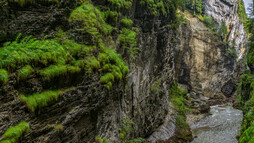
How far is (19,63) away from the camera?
18.3 feet

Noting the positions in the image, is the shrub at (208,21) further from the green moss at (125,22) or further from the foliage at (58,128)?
the foliage at (58,128)

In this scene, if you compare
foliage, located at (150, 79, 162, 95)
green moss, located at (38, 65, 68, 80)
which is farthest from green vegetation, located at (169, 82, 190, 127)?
green moss, located at (38, 65, 68, 80)

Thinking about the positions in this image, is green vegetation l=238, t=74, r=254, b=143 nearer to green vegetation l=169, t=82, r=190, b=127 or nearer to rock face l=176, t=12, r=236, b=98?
green vegetation l=169, t=82, r=190, b=127

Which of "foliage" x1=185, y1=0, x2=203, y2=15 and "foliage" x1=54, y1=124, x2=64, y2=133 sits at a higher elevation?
"foliage" x1=185, y1=0, x2=203, y2=15

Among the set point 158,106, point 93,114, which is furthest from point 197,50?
point 93,114

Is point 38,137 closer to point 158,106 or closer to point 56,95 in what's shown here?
point 56,95

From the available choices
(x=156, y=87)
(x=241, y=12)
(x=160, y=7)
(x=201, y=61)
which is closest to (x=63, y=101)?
(x=156, y=87)

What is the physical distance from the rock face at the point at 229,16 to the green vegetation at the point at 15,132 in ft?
188

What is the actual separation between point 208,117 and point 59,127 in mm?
28628

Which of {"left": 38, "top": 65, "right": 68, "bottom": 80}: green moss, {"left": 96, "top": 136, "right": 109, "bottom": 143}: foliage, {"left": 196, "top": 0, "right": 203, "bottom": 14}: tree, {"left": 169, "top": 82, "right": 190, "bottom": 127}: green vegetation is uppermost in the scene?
{"left": 196, "top": 0, "right": 203, "bottom": 14}: tree

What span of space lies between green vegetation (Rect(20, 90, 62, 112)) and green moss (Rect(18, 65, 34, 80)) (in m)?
0.59

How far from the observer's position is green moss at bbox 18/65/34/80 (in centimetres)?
549

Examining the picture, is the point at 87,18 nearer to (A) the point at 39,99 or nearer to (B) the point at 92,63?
(B) the point at 92,63

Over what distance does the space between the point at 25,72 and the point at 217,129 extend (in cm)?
2456
